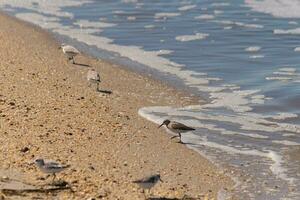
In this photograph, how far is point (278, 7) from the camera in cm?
2816

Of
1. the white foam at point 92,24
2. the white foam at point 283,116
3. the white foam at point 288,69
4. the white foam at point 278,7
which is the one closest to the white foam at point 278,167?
the white foam at point 283,116

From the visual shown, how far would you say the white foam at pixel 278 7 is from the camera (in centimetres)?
2682

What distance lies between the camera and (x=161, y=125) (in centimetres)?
1259

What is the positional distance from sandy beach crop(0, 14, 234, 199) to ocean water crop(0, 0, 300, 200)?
1.82 feet

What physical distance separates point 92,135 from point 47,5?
19112 mm

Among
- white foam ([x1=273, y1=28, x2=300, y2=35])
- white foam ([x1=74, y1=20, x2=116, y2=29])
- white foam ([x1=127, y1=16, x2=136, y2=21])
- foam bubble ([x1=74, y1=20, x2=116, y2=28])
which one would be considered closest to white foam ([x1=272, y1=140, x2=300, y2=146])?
white foam ([x1=273, y1=28, x2=300, y2=35])

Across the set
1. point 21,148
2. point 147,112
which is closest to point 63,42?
point 147,112

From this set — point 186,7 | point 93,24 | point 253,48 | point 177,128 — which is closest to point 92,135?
point 177,128

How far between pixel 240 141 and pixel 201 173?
2017 mm

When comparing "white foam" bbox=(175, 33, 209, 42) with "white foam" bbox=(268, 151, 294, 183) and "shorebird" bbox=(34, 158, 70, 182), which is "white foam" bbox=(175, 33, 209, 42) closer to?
"white foam" bbox=(268, 151, 294, 183)

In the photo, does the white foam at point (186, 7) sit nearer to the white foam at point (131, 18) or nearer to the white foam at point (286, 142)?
the white foam at point (131, 18)

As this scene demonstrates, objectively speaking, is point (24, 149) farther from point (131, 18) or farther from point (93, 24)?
point (131, 18)

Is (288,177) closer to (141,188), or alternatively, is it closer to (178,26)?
(141,188)

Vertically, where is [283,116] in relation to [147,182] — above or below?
below
